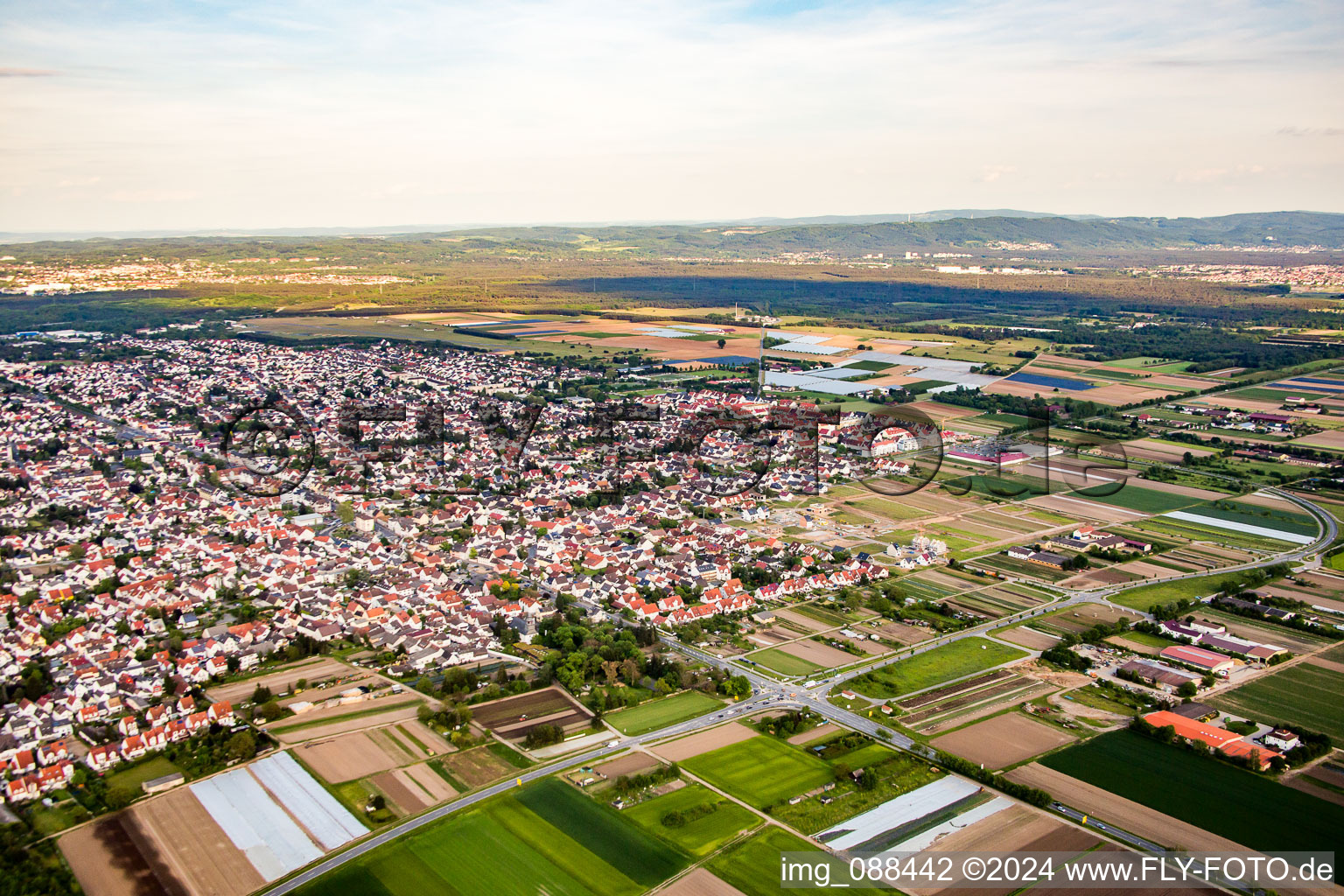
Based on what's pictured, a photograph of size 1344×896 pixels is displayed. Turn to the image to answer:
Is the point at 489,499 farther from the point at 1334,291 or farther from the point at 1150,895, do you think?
the point at 1334,291

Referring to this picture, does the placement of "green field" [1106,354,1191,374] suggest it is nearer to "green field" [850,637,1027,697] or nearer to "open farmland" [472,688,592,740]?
"green field" [850,637,1027,697]

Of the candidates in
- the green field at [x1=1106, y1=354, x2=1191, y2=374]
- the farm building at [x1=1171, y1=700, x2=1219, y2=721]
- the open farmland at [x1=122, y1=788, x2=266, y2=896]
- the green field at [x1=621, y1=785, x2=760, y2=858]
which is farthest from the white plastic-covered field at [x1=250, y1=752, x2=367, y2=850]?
the green field at [x1=1106, y1=354, x2=1191, y2=374]

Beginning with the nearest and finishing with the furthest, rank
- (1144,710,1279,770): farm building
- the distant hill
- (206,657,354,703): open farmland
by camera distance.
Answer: (1144,710,1279,770): farm building
(206,657,354,703): open farmland
the distant hill

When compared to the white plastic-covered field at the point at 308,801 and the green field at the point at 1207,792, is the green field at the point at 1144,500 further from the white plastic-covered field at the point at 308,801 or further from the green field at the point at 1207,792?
the white plastic-covered field at the point at 308,801

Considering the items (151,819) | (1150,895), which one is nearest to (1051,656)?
(1150,895)

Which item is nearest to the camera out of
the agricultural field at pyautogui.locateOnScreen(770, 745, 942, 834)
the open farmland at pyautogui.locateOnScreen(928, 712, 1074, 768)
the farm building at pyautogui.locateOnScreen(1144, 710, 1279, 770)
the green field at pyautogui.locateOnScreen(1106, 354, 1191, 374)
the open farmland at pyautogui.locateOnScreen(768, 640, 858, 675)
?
the agricultural field at pyautogui.locateOnScreen(770, 745, 942, 834)

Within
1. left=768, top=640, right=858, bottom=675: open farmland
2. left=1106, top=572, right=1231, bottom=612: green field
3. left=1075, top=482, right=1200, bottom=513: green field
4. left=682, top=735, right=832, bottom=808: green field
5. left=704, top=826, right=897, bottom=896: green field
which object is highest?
left=1075, top=482, right=1200, bottom=513: green field
